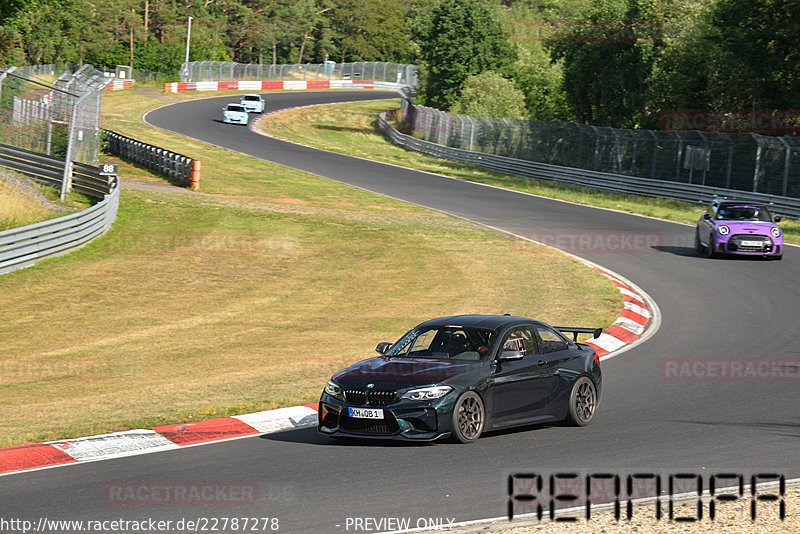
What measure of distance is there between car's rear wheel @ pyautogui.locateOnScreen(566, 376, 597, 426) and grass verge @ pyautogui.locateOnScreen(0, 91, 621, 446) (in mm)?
3695

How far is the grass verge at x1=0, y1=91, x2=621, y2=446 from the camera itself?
13.2 m

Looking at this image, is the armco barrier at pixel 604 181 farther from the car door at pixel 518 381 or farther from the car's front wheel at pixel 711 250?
the car door at pixel 518 381

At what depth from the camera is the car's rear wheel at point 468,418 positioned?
9895 mm

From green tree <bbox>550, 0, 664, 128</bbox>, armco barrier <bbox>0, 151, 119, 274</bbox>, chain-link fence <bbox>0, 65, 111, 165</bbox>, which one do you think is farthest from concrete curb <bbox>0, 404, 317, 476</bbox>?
green tree <bbox>550, 0, 664, 128</bbox>

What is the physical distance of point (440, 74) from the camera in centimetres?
8106

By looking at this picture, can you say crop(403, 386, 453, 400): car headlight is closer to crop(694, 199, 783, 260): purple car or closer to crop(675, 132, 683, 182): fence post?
crop(694, 199, 783, 260): purple car

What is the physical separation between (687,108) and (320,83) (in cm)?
6868

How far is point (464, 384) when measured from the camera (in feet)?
32.8

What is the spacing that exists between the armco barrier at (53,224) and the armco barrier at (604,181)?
22.4 m

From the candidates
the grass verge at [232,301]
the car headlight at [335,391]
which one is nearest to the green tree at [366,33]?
the grass verge at [232,301]

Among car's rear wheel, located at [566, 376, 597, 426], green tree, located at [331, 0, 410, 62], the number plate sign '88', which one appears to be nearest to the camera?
car's rear wheel, located at [566, 376, 597, 426]

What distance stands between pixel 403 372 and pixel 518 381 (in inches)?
51.7

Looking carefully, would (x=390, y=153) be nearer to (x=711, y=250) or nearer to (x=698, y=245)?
(x=698, y=245)

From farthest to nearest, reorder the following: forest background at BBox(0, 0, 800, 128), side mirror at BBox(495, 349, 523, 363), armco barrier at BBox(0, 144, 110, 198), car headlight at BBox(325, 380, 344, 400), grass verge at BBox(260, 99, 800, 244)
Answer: forest background at BBox(0, 0, 800, 128) < grass verge at BBox(260, 99, 800, 244) < armco barrier at BBox(0, 144, 110, 198) < side mirror at BBox(495, 349, 523, 363) < car headlight at BBox(325, 380, 344, 400)
